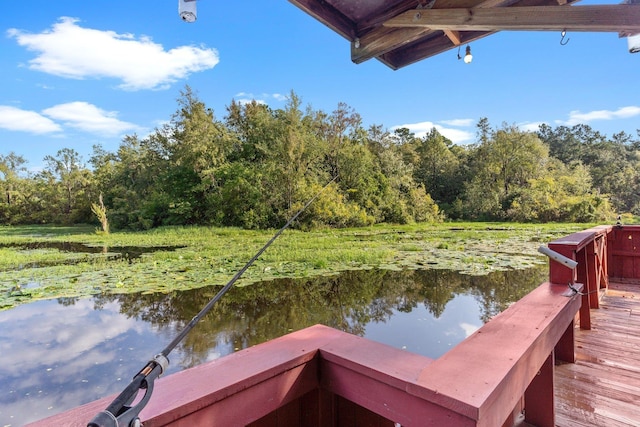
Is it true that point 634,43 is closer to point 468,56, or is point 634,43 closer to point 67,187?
point 468,56

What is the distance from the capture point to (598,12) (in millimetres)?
1144

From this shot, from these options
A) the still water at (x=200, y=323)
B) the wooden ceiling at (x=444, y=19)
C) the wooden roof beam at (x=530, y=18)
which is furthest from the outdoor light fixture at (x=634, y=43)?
the still water at (x=200, y=323)

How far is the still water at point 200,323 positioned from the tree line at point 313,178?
992cm

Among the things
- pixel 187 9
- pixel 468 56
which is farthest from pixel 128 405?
pixel 468 56

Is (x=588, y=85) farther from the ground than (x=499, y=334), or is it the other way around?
(x=588, y=85)

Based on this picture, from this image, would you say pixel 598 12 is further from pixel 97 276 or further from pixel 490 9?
pixel 97 276

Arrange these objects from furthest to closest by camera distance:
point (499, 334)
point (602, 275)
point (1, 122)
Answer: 1. point (1, 122)
2. point (602, 275)
3. point (499, 334)

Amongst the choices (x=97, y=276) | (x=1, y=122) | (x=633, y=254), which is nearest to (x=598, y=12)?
(x=633, y=254)

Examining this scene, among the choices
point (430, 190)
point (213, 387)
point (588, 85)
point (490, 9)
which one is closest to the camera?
point (213, 387)

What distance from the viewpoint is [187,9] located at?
1254 mm

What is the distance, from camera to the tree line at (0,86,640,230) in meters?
16.0

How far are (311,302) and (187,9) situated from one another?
4132 mm

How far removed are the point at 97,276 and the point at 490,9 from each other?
743 cm

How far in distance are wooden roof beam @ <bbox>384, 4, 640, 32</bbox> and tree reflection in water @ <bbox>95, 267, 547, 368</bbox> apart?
3.18m
